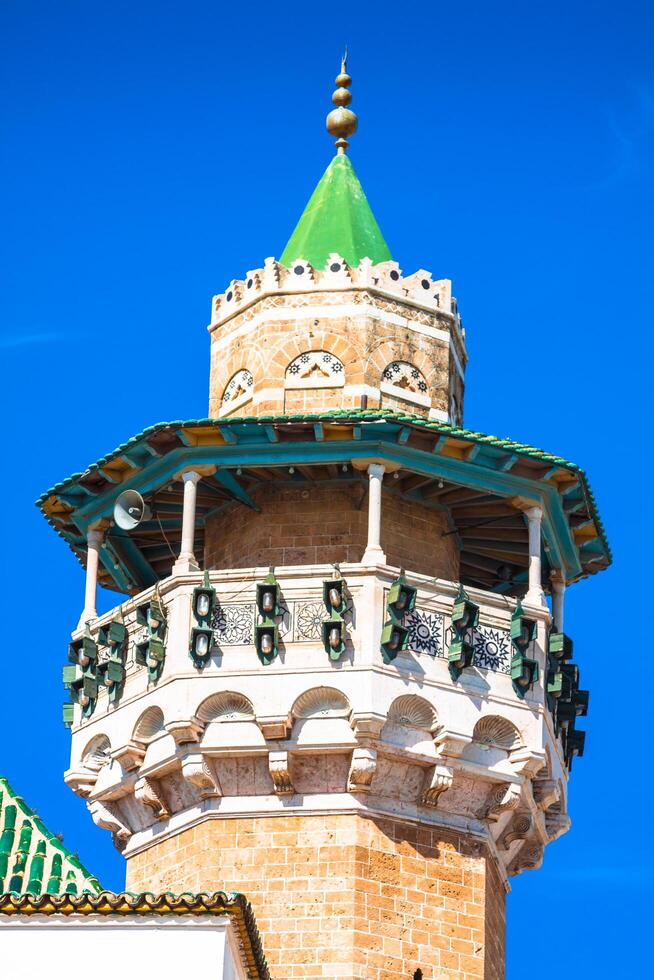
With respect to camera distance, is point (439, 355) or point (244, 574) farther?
point (439, 355)

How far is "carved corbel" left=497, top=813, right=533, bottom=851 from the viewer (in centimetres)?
2834

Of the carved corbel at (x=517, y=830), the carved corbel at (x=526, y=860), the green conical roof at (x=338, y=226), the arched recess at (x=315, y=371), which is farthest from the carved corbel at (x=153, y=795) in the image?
the green conical roof at (x=338, y=226)

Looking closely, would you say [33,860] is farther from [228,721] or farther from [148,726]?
[228,721]

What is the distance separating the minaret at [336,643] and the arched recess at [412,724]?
1.0 inches

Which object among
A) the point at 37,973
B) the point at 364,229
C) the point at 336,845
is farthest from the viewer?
the point at 364,229

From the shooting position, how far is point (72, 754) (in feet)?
95.3

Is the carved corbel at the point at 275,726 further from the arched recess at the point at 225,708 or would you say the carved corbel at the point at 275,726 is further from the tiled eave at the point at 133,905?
the tiled eave at the point at 133,905

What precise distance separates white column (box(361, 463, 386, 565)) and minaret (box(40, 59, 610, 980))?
3cm

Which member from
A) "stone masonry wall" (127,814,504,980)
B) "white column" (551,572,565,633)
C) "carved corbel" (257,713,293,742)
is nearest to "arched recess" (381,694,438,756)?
"stone masonry wall" (127,814,504,980)

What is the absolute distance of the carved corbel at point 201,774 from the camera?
1080 inches

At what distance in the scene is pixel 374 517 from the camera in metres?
28.0

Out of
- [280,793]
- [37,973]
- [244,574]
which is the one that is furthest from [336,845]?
[37,973]

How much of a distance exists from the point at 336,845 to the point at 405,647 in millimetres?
1998

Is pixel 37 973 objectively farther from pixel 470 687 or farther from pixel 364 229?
pixel 364 229
